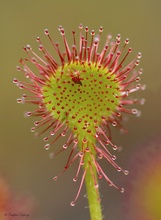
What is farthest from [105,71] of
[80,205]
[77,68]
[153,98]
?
[153,98]

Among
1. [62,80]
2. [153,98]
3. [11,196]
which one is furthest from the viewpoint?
[153,98]

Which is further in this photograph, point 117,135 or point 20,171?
point 117,135

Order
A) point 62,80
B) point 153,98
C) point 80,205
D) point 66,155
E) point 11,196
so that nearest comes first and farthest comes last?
point 62,80 < point 11,196 < point 80,205 < point 66,155 < point 153,98

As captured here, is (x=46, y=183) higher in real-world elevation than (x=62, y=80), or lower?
lower

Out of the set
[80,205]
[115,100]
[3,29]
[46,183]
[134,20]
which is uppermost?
[3,29]

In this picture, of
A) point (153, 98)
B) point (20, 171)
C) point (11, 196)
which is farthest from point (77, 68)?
point (153, 98)

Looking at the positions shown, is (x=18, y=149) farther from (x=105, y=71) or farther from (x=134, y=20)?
(x=105, y=71)
